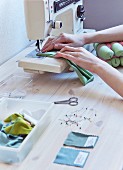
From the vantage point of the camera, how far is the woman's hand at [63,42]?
62.1 inches

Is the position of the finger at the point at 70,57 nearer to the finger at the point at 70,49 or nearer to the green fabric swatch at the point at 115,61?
the finger at the point at 70,49

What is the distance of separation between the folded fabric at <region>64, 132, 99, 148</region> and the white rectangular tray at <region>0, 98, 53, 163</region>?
0.10 m

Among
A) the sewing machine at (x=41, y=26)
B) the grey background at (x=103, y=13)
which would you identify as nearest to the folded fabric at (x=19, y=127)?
the sewing machine at (x=41, y=26)

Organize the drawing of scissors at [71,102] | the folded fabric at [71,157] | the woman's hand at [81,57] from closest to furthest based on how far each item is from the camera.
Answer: the folded fabric at [71,157], the drawing of scissors at [71,102], the woman's hand at [81,57]

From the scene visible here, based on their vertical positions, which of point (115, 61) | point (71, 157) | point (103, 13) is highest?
point (103, 13)

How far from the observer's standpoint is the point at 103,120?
45.6 inches

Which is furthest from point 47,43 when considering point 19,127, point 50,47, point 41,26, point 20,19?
point 19,127

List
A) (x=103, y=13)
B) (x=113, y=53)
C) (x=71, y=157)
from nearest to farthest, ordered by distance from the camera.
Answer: (x=71, y=157)
(x=113, y=53)
(x=103, y=13)

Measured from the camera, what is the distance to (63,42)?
162cm

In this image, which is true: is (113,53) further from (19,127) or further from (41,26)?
(19,127)

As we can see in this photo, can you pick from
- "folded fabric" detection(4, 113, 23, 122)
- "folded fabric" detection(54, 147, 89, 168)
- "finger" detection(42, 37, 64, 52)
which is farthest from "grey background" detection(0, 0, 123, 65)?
"folded fabric" detection(54, 147, 89, 168)

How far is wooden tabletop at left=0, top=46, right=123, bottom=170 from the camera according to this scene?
953mm

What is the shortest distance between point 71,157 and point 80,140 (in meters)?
0.09

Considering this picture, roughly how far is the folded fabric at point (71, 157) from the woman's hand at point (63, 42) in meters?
0.67
